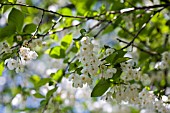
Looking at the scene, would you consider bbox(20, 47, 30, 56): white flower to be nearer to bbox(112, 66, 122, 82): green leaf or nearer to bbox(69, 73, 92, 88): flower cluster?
bbox(69, 73, 92, 88): flower cluster

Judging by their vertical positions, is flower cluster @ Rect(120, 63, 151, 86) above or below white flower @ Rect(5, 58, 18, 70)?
below

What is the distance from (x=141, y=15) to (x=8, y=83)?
2.27 meters

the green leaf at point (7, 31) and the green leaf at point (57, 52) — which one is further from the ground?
the green leaf at point (7, 31)

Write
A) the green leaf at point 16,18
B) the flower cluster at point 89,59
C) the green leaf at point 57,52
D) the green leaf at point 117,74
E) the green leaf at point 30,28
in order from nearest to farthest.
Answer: the flower cluster at point 89,59
the green leaf at point 117,74
the green leaf at point 16,18
the green leaf at point 30,28
the green leaf at point 57,52

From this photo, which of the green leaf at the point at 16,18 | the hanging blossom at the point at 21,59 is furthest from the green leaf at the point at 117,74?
the green leaf at the point at 16,18

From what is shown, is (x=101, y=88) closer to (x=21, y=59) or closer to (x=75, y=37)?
(x=21, y=59)

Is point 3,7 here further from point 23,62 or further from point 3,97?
point 3,97

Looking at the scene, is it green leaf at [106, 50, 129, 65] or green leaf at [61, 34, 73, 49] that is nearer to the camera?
green leaf at [106, 50, 129, 65]

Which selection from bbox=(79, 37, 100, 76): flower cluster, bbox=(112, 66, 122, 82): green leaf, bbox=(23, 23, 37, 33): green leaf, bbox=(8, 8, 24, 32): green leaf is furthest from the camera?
bbox=(23, 23, 37, 33): green leaf

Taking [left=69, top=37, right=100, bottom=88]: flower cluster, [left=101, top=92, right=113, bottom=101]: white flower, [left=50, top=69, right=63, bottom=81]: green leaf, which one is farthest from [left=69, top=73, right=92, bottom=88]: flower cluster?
[left=50, top=69, right=63, bottom=81]: green leaf

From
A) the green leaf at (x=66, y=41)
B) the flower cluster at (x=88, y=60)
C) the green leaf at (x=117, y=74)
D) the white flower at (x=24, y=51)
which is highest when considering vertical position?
the green leaf at (x=66, y=41)

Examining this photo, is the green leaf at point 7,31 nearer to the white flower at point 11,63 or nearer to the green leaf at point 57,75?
the white flower at point 11,63

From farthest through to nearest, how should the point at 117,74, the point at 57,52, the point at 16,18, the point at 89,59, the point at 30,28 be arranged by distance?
the point at 57,52, the point at 30,28, the point at 16,18, the point at 117,74, the point at 89,59

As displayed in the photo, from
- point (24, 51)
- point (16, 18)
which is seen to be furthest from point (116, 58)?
point (16, 18)
